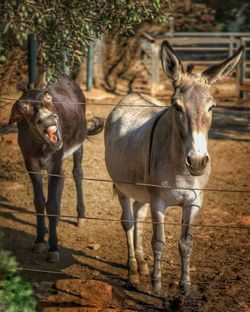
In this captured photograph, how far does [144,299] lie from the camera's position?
291 inches

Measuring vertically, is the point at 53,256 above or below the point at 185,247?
below

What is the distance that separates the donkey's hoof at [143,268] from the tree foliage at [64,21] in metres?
2.23

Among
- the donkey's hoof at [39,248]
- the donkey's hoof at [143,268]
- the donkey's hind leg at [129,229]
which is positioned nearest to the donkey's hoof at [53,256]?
the donkey's hoof at [39,248]

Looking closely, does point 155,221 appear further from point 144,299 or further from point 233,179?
point 233,179

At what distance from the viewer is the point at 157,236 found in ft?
23.4

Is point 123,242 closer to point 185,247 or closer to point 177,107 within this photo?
point 185,247

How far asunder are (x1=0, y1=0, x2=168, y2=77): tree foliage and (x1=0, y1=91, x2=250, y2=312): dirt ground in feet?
2.04

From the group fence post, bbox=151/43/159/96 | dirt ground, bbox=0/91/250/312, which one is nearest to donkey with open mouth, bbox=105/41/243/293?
dirt ground, bbox=0/91/250/312

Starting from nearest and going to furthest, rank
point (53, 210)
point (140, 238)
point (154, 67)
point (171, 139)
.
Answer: point (171, 139), point (140, 238), point (53, 210), point (154, 67)

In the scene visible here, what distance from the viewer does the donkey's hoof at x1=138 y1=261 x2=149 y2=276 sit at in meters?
8.12

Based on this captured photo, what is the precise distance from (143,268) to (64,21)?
289 cm

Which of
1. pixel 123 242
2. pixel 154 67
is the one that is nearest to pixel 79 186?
pixel 123 242

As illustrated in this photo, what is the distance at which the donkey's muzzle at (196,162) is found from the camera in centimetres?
628

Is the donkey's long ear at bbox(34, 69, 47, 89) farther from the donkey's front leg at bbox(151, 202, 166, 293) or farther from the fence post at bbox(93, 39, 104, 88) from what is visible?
the fence post at bbox(93, 39, 104, 88)
